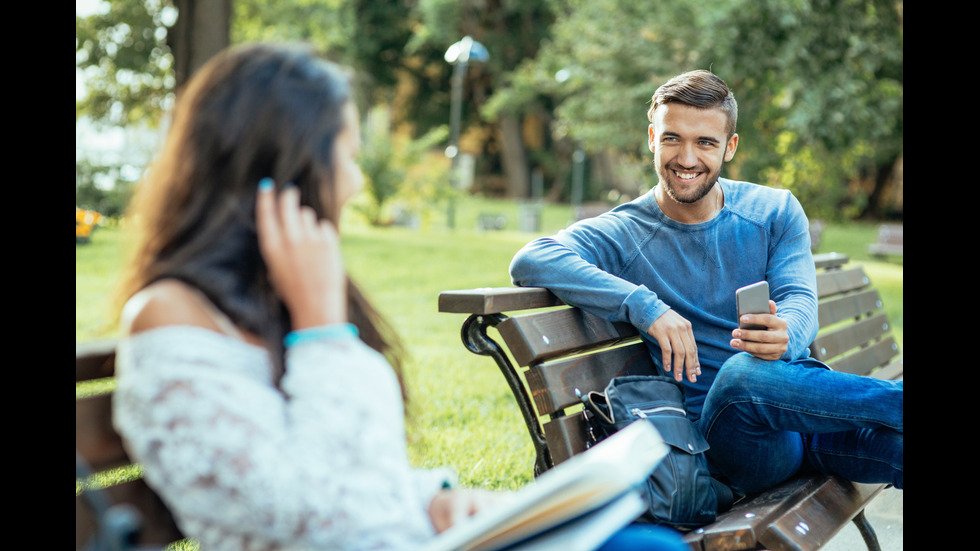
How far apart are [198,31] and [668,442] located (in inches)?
363

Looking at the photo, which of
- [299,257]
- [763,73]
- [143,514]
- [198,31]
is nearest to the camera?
[299,257]

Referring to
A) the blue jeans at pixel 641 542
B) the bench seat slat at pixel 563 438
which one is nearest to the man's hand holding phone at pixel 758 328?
the bench seat slat at pixel 563 438

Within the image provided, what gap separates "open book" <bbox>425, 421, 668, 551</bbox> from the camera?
1.42 meters

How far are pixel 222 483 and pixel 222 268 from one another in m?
0.36

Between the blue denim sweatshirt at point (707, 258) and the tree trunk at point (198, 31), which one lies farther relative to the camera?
the tree trunk at point (198, 31)

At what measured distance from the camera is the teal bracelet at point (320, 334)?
1564 millimetres

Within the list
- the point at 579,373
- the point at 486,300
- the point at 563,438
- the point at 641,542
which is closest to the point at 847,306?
the point at 579,373

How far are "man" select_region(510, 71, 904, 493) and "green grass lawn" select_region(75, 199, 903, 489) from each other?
2.42ft

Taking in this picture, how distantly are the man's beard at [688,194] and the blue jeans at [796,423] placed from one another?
2.09 ft

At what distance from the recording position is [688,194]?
10.3 feet

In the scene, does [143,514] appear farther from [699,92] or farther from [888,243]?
[888,243]

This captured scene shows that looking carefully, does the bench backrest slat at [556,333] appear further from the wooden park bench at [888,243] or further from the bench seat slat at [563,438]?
the wooden park bench at [888,243]

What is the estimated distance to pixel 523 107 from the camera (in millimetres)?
35781
